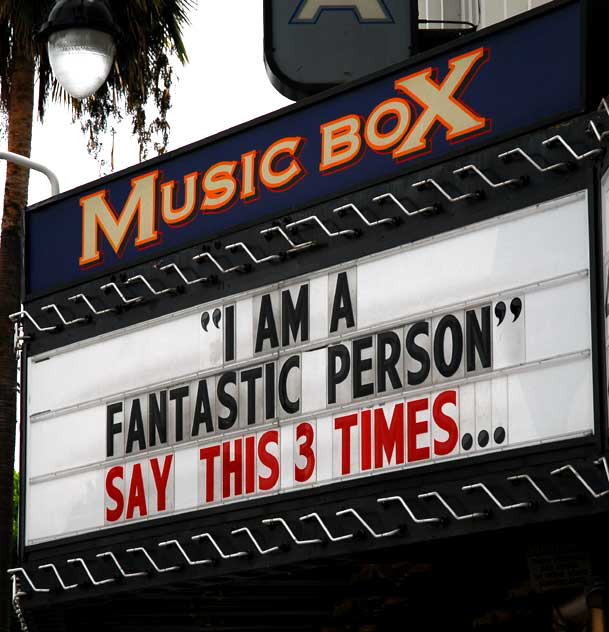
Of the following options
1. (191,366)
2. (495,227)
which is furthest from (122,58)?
(495,227)

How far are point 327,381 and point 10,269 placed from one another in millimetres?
16121

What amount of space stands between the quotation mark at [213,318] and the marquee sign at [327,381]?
1 cm

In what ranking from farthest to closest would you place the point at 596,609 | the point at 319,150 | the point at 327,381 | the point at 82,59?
the point at 82,59 → the point at 319,150 → the point at 596,609 → the point at 327,381

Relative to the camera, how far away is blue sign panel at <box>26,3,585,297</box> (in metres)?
11.5

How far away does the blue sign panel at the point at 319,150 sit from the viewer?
37.8 ft

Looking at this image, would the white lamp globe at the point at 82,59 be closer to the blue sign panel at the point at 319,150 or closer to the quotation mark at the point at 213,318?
the blue sign panel at the point at 319,150

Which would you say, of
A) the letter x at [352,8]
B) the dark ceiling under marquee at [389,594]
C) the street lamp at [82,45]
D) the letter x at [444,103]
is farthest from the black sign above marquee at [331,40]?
the dark ceiling under marquee at [389,594]

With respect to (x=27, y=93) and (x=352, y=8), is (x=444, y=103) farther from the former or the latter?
(x=27, y=93)

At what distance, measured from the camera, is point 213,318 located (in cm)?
1327

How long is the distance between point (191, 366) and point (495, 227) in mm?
2913

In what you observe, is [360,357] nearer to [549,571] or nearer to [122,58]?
Result: [549,571]

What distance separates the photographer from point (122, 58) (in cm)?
2853

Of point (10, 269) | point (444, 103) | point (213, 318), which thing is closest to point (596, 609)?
point (213, 318)

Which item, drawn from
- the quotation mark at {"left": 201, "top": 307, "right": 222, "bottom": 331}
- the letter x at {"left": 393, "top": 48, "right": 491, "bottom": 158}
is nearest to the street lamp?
the quotation mark at {"left": 201, "top": 307, "right": 222, "bottom": 331}
